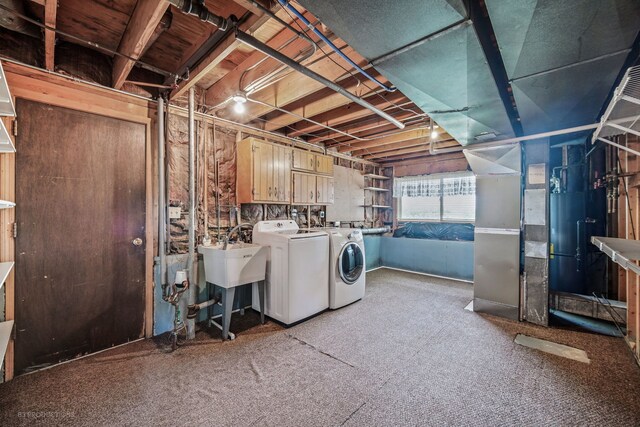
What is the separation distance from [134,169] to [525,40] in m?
3.17

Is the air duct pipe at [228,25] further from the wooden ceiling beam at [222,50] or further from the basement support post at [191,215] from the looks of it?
the basement support post at [191,215]

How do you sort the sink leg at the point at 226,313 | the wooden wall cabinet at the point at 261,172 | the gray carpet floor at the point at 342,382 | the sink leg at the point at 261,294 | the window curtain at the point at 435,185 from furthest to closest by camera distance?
the window curtain at the point at 435,185, the wooden wall cabinet at the point at 261,172, the sink leg at the point at 261,294, the sink leg at the point at 226,313, the gray carpet floor at the point at 342,382

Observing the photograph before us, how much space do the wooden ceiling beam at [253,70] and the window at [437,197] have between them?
4258 millimetres

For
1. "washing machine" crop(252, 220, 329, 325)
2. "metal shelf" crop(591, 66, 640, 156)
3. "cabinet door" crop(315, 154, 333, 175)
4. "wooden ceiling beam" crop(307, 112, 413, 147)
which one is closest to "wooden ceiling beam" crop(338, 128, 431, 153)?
"wooden ceiling beam" crop(307, 112, 413, 147)

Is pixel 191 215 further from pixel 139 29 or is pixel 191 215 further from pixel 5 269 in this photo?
pixel 139 29

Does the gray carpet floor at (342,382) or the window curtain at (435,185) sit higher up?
the window curtain at (435,185)

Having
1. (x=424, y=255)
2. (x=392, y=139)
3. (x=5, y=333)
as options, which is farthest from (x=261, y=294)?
(x=424, y=255)

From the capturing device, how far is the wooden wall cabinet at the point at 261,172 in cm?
324

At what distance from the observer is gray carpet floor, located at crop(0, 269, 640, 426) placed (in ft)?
5.32

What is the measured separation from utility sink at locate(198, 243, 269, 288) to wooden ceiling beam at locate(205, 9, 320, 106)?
5.21 ft

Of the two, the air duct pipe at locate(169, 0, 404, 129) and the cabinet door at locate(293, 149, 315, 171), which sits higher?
the air duct pipe at locate(169, 0, 404, 129)

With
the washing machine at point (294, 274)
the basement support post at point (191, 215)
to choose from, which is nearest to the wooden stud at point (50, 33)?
the basement support post at point (191, 215)

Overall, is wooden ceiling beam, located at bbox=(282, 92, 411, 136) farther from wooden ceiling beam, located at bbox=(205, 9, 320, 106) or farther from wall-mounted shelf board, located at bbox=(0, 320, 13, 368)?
wall-mounted shelf board, located at bbox=(0, 320, 13, 368)

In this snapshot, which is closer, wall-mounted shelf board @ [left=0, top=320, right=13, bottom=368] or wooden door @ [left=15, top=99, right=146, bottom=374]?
wall-mounted shelf board @ [left=0, top=320, right=13, bottom=368]
